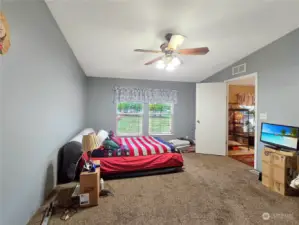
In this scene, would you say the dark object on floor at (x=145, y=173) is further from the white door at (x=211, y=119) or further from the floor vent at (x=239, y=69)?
the floor vent at (x=239, y=69)

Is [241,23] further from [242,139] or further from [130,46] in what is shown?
[242,139]

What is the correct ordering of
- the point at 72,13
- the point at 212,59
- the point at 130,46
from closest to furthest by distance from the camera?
the point at 72,13, the point at 130,46, the point at 212,59

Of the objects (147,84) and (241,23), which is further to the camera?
(147,84)

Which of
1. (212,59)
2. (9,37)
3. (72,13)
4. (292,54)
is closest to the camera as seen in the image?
(9,37)

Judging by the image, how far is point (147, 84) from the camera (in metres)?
5.63

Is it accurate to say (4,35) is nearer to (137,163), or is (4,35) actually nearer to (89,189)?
(89,189)

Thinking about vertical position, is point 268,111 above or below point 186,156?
above

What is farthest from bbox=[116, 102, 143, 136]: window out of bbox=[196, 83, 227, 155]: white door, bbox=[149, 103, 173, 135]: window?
bbox=[196, 83, 227, 155]: white door

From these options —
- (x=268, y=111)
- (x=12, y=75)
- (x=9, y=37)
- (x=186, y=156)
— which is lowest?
(x=186, y=156)

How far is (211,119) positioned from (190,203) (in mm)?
3013

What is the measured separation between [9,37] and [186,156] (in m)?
4.26

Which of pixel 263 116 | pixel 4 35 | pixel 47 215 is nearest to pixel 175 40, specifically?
pixel 4 35

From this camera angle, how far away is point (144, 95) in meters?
5.53

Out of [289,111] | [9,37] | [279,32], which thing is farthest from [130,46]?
[289,111]
